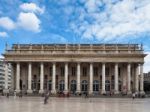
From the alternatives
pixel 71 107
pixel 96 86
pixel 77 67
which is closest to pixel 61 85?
pixel 77 67

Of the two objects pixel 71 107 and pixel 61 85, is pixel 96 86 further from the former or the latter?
pixel 71 107

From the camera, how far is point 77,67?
7900 centimetres

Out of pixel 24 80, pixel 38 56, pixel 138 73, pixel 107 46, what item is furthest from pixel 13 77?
pixel 138 73

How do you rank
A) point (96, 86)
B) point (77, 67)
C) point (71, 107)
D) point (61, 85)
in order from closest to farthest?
point (71, 107)
point (77, 67)
point (96, 86)
point (61, 85)

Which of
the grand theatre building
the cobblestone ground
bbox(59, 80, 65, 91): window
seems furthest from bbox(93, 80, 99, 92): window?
the cobblestone ground

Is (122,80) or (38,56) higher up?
(38,56)

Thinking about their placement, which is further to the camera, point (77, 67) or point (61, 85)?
point (61, 85)

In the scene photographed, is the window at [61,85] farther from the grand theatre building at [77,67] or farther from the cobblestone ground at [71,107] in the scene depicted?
the cobblestone ground at [71,107]

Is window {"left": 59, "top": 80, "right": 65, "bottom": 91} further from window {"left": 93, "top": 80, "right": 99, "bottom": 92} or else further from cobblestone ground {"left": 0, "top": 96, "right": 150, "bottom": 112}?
cobblestone ground {"left": 0, "top": 96, "right": 150, "bottom": 112}

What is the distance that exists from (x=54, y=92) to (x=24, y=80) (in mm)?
8532

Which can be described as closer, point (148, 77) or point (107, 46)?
point (107, 46)

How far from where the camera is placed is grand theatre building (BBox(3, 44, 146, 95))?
257ft

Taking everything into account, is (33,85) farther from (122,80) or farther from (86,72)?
(122,80)

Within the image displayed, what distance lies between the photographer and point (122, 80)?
81000 mm
